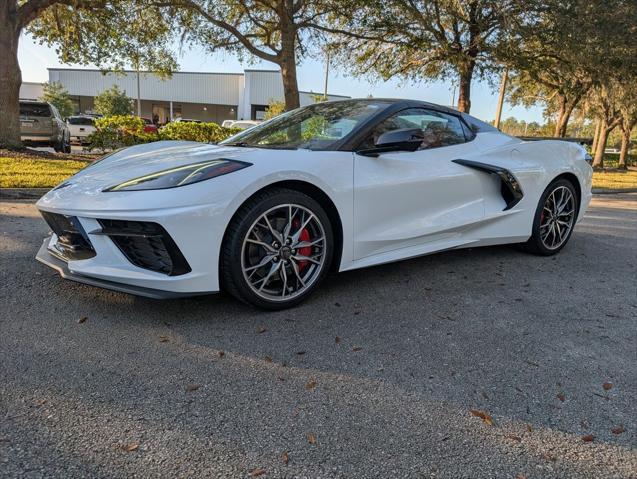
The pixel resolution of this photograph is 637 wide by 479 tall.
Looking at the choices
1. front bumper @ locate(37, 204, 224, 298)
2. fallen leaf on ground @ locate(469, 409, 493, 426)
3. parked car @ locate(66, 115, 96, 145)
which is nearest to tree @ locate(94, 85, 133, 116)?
parked car @ locate(66, 115, 96, 145)

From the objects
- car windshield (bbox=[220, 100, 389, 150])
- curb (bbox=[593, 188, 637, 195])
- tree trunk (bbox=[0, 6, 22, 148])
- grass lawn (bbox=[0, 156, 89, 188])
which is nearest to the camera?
car windshield (bbox=[220, 100, 389, 150])

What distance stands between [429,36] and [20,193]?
42.5 feet

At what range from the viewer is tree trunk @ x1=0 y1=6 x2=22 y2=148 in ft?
36.7

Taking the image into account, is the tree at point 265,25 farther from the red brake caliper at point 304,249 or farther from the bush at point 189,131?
the red brake caliper at point 304,249

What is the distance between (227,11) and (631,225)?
11682 mm

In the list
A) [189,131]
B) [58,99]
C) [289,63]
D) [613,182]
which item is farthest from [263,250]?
[58,99]

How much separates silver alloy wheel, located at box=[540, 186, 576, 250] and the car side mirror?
6.35ft

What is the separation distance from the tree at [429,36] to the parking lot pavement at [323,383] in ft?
38.3

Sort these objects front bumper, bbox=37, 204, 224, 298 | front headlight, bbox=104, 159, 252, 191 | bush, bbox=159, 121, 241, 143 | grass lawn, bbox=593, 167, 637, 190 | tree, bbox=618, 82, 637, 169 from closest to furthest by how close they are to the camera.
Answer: front bumper, bbox=37, 204, 224, 298 < front headlight, bbox=104, 159, 252, 191 < bush, bbox=159, 121, 241, 143 < grass lawn, bbox=593, 167, 637, 190 < tree, bbox=618, 82, 637, 169

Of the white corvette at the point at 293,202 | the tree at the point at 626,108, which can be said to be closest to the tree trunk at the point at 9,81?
the white corvette at the point at 293,202

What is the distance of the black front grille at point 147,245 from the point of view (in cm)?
255

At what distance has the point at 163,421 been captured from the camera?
6.16ft

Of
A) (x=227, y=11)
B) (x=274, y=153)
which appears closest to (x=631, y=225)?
(x=274, y=153)

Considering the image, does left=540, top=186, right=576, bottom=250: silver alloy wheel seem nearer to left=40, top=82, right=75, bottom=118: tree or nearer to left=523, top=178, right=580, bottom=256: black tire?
left=523, top=178, right=580, bottom=256: black tire
